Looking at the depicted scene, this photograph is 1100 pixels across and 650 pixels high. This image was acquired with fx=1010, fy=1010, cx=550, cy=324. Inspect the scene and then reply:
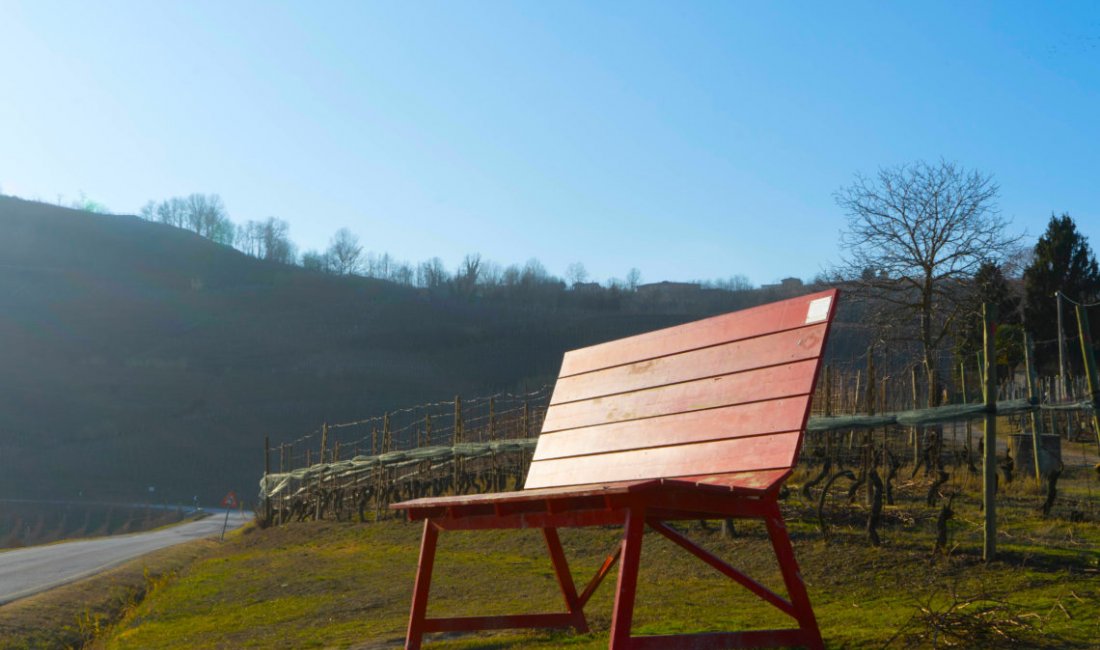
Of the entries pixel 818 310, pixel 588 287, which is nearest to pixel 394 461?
pixel 818 310

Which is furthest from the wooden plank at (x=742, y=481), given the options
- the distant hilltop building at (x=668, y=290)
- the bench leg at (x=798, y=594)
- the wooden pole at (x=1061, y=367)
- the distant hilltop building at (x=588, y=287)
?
the distant hilltop building at (x=588, y=287)

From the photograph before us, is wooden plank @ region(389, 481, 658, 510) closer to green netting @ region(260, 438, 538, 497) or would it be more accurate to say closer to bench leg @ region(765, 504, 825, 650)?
bench leg @ region(765, 504, 825, 650)

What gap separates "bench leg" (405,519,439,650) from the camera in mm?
5637

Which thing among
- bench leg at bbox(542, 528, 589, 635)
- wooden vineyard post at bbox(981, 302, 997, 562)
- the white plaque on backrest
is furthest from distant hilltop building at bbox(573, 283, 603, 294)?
the white plaque on backrest

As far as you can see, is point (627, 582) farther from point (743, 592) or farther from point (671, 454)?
point (743, 592)

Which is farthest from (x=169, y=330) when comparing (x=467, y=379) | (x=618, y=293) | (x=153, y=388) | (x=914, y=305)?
(x=914, y=305)

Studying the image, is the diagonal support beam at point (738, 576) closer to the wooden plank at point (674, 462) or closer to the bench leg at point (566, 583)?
the wooden plank at point (674, 462)

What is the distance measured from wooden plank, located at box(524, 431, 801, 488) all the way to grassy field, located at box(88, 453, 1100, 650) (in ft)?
3.38

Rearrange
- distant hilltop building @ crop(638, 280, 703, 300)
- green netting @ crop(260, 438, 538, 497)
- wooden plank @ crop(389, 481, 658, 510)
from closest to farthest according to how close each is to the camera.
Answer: wooden plank @ crop(389, 481, 658, 510)
green netting @ crop(260, 438, 538, 497)
distant hilltop building @ crop(638, 280, 703, 300)

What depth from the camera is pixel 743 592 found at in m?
8.35

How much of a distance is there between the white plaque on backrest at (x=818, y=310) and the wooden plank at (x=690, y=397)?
0.79 feet

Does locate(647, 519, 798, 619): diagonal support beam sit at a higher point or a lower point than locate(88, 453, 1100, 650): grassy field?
higher

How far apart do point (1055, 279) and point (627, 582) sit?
38.8m

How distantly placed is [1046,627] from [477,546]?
10.0m
